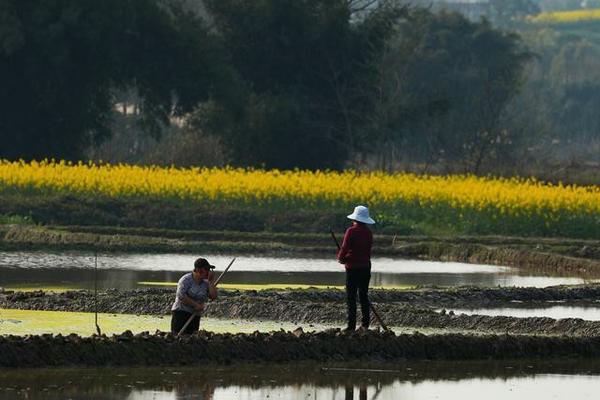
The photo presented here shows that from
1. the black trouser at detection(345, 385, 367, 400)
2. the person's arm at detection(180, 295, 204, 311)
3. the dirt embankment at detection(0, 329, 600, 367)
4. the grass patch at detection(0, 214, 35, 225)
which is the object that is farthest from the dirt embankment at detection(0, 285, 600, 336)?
the grass patch at detection(0, 214, 35, 225)

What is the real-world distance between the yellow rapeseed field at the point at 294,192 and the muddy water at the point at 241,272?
8.72 m

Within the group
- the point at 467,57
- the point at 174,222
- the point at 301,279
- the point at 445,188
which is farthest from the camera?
the point at 467,57

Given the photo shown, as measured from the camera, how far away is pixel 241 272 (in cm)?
2820

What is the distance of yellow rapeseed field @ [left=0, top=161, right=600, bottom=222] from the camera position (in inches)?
1577

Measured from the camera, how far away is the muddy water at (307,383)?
48.4ft

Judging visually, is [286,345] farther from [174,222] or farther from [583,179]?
[583,179]

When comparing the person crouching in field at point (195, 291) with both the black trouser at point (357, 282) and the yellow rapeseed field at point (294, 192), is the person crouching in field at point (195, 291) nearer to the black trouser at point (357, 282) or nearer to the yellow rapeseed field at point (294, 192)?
the black trouser at point (357, 282)

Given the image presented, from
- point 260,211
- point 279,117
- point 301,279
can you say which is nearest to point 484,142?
point 279,117

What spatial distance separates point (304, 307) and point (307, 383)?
515cm

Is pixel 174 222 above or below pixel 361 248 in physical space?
below

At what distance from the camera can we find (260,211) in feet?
132

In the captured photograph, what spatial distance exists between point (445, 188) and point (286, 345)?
26062mm

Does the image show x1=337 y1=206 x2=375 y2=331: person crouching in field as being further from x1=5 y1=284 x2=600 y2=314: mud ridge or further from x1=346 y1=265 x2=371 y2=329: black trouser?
x1=5 y1=284 x2=600 y2=314: mud ridge

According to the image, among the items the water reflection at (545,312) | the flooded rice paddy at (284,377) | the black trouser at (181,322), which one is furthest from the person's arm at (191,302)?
the water reflection at (545,312)
